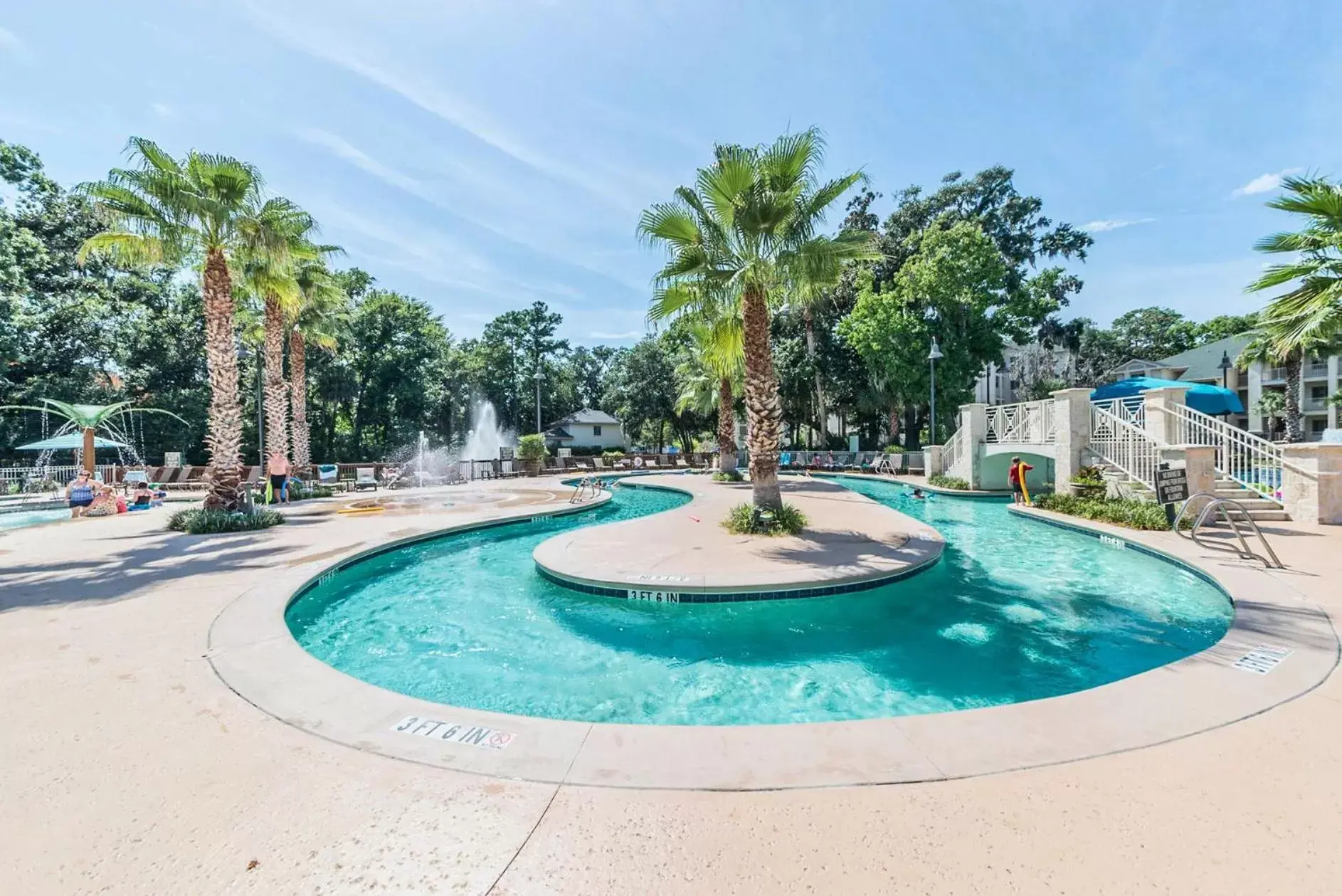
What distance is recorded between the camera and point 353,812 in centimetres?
267

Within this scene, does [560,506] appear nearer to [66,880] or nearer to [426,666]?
[426,666]

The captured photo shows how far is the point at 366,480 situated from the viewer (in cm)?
2041

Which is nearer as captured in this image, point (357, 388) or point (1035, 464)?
point (1035, 464)

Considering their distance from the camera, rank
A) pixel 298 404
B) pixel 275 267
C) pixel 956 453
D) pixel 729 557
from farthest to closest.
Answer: pixel 956 453 → pixel 298 404 → pixel 275 267 → pixel 729 557

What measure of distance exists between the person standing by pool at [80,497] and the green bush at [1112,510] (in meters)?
25.2

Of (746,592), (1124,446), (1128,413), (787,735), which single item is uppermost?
(1128,413)

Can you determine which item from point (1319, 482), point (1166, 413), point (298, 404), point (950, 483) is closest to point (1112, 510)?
point (1166, 413)

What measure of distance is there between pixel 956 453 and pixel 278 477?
2321cm

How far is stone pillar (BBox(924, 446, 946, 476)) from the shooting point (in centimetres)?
2241

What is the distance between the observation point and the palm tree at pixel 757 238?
9844 millimetres

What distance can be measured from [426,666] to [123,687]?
90.0 inches

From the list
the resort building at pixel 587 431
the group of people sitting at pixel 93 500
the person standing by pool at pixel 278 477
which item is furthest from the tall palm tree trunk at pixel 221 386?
the resort building at pixel 587 431

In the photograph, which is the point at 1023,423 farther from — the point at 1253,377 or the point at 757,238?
the point at 1253,377

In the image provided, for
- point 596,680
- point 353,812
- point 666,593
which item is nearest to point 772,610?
point 666,593
